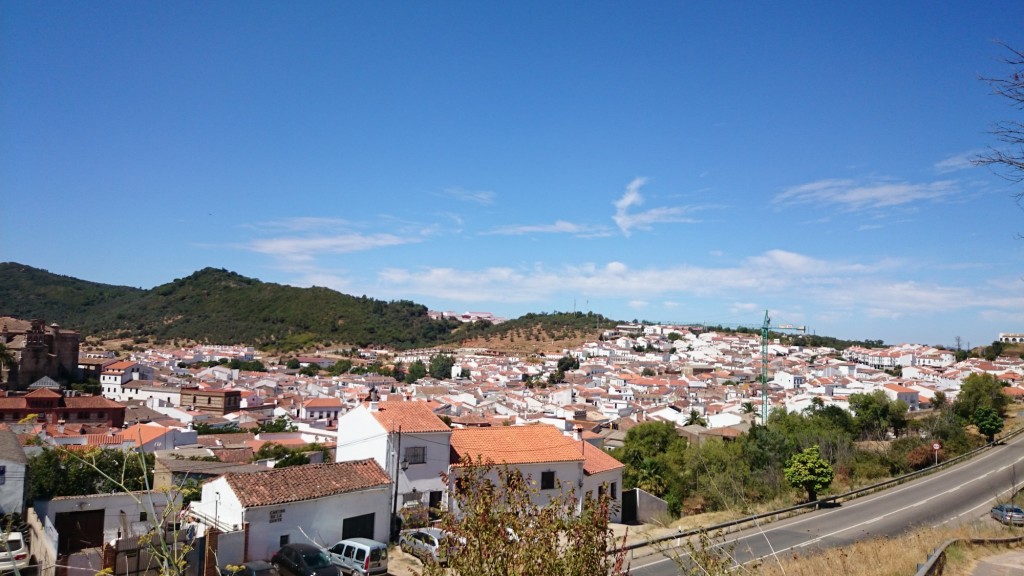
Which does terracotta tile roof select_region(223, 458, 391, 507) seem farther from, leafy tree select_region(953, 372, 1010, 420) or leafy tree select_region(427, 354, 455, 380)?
leafy tree select_region(427, 354, 455, 380)

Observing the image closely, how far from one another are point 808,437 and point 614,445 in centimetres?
1119

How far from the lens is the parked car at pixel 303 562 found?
12.8 meters

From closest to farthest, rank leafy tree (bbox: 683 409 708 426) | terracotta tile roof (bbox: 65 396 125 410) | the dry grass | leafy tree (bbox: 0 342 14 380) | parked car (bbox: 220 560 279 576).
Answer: the dry grass, parked car (bbox: 220 560 279 576), terracotta tile roof (bbox: 65 396 125 410), leafy tree (bbox: 683 409 708 426), leafy tree (bbox: 0 342 14 380)

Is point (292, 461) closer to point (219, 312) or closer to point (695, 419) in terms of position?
point (695, 419)

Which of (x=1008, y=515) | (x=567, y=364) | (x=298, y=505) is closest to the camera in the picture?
(x=298, y=505)

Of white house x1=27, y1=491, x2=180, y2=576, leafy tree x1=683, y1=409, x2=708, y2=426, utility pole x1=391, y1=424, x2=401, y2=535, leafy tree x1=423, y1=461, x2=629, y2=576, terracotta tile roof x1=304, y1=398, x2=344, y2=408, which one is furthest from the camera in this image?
terracotta tile roof x1=304, y1=398, x2=344, y2=408

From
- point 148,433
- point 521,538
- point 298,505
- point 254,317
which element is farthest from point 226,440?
point 254,317

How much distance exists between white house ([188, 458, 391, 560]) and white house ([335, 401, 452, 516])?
82cm

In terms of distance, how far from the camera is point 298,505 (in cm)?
1522

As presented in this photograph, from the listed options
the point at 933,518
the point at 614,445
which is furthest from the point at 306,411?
the point at 933,518

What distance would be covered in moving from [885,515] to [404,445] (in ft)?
48.6

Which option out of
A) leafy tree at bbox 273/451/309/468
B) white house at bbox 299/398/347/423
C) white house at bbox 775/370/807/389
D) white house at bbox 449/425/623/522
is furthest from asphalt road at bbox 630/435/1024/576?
white house at bbox 775/370/807/389

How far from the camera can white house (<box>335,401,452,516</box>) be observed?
1834 cm

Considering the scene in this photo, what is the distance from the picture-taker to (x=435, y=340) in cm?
15588
